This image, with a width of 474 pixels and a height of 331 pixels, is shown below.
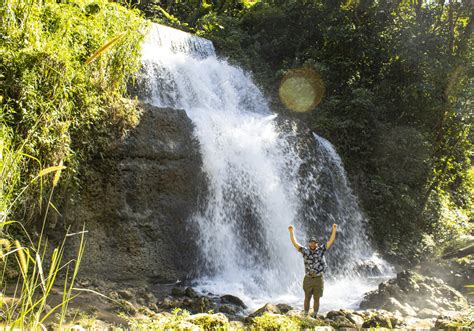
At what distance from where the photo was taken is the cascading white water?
821 cm

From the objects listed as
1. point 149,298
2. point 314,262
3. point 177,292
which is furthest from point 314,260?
point 149,298

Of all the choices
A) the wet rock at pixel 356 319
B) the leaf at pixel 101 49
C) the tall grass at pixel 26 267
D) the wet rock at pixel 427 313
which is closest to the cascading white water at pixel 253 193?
the wet rock at pixel 427 313

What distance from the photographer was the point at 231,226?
8578 mm

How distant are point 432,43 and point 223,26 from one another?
9.09 meters

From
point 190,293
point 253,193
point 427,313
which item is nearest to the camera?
point 190,293

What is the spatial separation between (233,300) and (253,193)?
302cm

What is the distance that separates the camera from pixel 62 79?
19.7 feet

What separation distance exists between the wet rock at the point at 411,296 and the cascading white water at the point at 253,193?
0.58 m

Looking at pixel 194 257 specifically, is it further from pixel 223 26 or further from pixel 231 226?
pixel 223 26

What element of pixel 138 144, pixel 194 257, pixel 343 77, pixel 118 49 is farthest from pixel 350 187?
pixel 118 49

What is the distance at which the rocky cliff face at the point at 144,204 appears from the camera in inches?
273

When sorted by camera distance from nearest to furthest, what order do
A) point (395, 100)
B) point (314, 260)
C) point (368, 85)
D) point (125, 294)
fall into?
1. point (314, 260)
2. point (125, 294)
3. point (395, 100)
4. point (368, 85)

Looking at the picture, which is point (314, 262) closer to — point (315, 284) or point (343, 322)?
point (315, 284)

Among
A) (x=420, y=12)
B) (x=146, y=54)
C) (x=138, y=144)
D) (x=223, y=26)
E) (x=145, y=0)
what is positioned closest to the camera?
(x=138, y=144)
